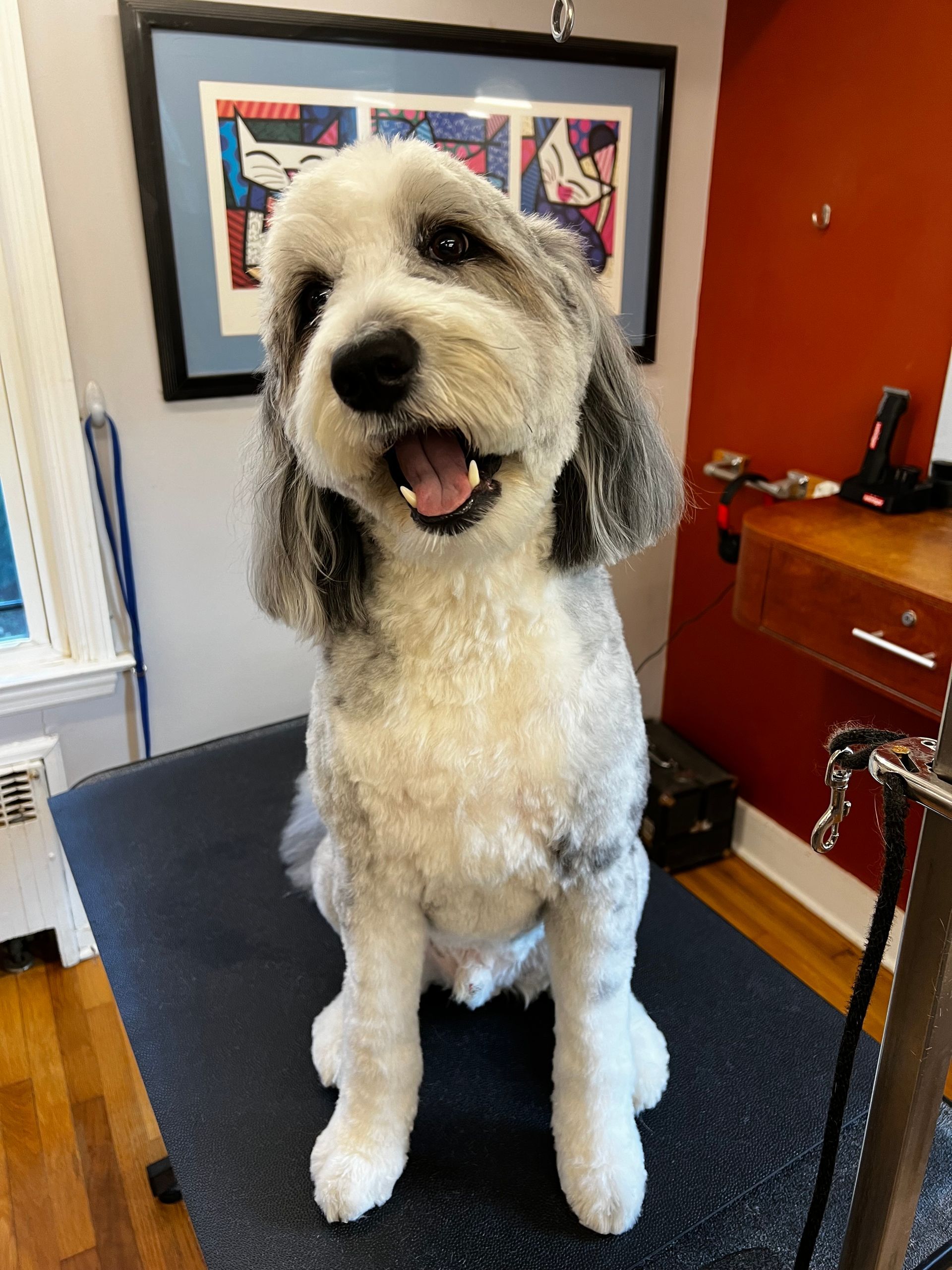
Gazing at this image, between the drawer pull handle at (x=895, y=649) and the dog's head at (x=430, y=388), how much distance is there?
66 centimetres

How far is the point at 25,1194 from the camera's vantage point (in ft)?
4.99

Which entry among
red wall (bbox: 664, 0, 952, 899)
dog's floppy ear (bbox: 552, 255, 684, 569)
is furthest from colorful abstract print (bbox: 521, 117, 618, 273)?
dog's floppy ear (bbox: 552, 255, 684, 569)

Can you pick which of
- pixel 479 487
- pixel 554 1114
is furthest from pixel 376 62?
pixel 554 1114

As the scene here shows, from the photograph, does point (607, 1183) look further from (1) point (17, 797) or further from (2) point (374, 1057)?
(1) point (17, 797)

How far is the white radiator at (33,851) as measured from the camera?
5.77 ft

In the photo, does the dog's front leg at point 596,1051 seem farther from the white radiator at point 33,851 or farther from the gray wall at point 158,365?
the white radiator at point 33,851

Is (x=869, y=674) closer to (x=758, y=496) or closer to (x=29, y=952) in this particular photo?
(x=758, y=496)

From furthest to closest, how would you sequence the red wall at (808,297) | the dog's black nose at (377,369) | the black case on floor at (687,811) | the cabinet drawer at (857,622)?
the black case on floor at (687,811), the red wall at (808,297), the cabinet drawer at (857,622), the dog's black nose at (377,369)

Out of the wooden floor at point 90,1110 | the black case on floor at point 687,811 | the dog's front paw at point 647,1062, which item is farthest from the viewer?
the black case on floor at point 687,811

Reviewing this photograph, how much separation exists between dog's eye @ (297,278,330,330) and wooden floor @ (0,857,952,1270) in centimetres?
130

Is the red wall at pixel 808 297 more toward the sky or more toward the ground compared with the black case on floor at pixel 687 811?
more toward the sky

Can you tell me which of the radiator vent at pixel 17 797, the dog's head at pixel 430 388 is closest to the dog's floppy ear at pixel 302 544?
the dog's head at pixel 430 388

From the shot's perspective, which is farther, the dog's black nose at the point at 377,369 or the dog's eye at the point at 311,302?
the dog's eye at the point at 311,302

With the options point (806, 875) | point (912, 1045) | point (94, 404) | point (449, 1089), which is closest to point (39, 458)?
point (94, 404)
